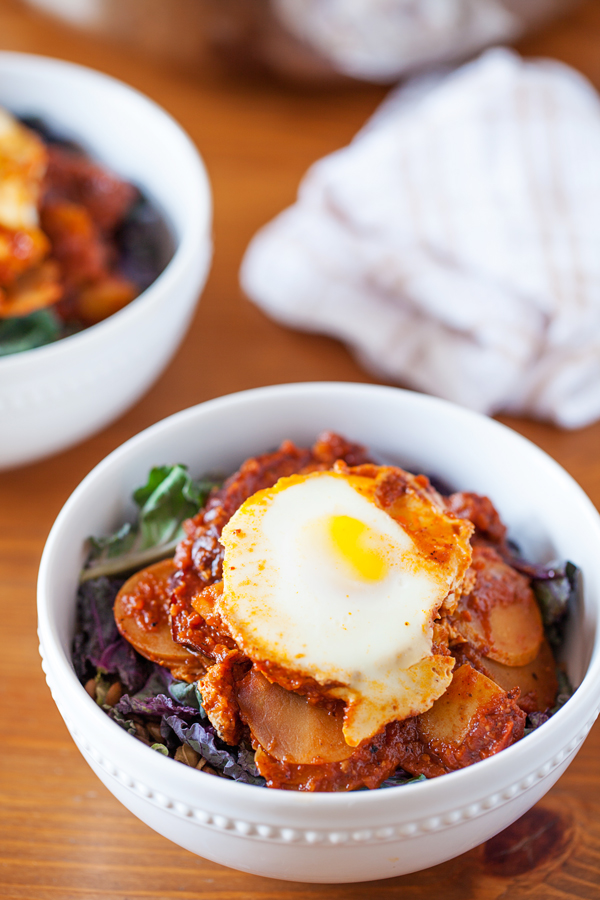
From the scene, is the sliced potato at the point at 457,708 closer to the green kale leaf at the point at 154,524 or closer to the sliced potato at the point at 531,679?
the sliced potato at the point at 531,679

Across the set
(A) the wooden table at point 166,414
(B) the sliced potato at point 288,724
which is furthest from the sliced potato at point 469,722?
(A) the wooden table at point 166,414

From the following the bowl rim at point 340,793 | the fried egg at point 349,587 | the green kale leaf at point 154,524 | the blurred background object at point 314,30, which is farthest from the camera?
the blurred background object at point 314,30

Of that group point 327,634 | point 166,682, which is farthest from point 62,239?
point 327,634

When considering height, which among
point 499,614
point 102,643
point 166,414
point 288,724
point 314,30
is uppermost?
point 314,30

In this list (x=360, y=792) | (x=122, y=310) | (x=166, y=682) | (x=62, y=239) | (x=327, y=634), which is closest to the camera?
(x=360, y=792)

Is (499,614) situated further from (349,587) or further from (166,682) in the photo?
(166,682)

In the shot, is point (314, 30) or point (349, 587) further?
point (314, 30)
